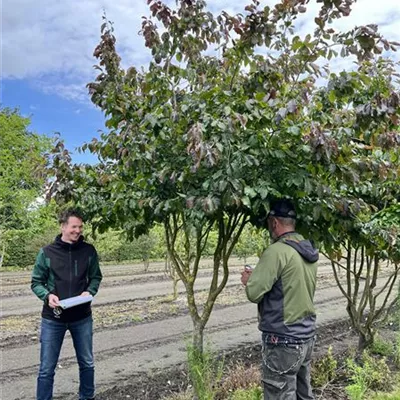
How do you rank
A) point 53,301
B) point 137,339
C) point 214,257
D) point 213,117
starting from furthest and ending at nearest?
point 137,339
point 214,257
point 53,301
point 213,117

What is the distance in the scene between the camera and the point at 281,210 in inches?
129

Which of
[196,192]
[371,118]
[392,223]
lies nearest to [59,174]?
[196,192]

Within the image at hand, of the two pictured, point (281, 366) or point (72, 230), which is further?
point (72, 230)

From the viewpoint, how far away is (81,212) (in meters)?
4.09

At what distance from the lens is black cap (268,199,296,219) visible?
327 centimetres

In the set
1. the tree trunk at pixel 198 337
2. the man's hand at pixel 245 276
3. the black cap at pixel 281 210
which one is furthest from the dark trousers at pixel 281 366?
the tree trunk at pixel 198 337

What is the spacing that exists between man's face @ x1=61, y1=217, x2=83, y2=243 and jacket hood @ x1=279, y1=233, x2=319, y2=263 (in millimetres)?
1823

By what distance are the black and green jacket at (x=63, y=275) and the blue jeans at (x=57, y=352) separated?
0.07 metres

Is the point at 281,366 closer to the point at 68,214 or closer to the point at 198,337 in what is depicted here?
the point at 198,337

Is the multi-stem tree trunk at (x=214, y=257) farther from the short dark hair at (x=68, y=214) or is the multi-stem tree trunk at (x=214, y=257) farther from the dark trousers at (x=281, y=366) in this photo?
the dark trousers at (x=281, y=366)

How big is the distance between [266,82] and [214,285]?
6.04 feet

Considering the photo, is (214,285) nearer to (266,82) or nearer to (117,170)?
(117,170)

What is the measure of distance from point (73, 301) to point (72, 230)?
615 mm

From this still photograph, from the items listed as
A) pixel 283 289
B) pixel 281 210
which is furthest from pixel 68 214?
pixel 283 289
